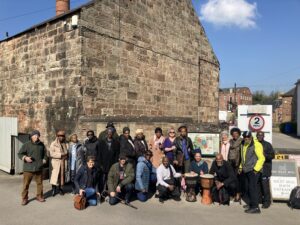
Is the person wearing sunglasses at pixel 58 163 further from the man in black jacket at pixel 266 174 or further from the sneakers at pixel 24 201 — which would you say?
the man in black jacket at pixel 266 174

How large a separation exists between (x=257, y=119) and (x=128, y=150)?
405 cm

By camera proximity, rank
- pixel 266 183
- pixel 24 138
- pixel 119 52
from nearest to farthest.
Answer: pixel 266 183 → pixel 24 138 → pixel 119 52

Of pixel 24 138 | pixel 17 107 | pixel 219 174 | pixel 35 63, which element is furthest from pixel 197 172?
pixel 17 107

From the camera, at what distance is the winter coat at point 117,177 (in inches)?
293

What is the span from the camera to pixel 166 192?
7688 millimetres

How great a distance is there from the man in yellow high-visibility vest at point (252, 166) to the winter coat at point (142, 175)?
2210 mm

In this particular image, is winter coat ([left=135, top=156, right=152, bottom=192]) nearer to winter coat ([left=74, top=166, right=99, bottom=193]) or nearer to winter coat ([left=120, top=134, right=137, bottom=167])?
winter coat ([left=120, top=134, right=137, bottom=167])

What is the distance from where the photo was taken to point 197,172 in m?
7.95

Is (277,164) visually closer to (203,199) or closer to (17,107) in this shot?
(203,199)

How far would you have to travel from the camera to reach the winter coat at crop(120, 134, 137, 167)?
26.2 feet

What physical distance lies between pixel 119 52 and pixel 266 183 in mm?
6709

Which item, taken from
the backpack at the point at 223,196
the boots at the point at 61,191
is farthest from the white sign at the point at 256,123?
the boots at the point at 61,191

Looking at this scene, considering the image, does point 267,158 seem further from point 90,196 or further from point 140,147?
point 90,196

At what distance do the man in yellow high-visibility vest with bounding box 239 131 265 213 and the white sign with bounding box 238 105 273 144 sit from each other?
2.23 meters
